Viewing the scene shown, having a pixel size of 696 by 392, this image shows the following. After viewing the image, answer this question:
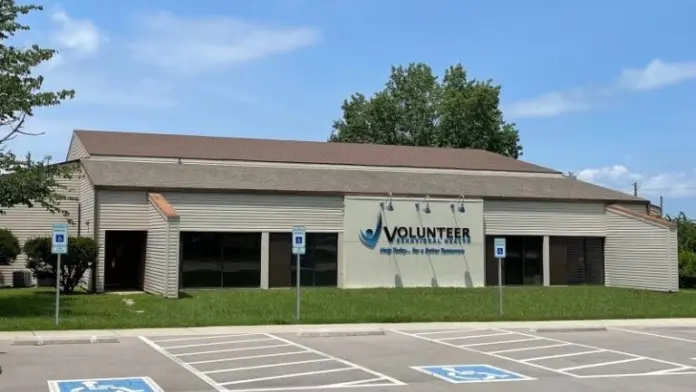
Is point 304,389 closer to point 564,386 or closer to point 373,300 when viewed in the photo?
point 564,386

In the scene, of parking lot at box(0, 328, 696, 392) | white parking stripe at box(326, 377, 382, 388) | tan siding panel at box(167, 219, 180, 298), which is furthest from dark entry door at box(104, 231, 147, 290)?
white parking stripe at box(326, 377, 382, 388)

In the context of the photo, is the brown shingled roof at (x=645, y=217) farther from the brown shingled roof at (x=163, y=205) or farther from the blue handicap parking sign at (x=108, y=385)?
the blue handicap parking sign at (x=108, y=385)

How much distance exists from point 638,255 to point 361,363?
24.7 metres

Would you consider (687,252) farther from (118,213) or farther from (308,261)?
(118,213)

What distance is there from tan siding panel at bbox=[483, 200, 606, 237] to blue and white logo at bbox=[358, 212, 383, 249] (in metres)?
5.01

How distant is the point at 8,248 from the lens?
29.4 m

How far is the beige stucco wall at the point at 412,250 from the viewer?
3172 cm

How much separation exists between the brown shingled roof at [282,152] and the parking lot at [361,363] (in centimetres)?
2089

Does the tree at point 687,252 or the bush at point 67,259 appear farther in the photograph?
the tree at point 687,252

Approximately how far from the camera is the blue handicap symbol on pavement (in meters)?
11.4

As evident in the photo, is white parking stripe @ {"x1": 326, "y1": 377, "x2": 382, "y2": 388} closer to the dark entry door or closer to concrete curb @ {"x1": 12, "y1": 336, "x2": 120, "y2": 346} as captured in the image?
concrete curb @ {"x1": 12, "y1": 336, "x2": 120, "y2": 346}

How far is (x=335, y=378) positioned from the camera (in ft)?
37.1

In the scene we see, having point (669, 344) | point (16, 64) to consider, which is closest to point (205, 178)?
point (16, 64)

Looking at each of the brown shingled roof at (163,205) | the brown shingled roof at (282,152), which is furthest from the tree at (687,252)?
the brown shingled roof at (163,205)
